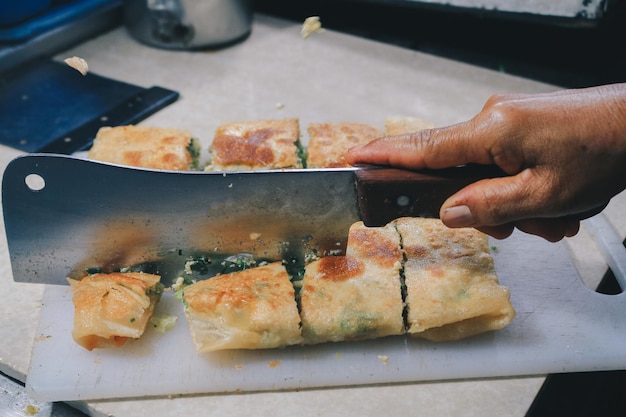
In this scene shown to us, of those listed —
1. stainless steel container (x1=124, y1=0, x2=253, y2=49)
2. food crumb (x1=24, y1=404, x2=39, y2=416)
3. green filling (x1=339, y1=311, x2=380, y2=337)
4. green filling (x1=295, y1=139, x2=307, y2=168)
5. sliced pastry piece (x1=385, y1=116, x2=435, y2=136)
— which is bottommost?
food crumb (x1=24, y1=404, x2=39, y2=416)

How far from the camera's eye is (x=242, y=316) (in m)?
1.80

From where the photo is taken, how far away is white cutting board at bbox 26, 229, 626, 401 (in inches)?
69.8

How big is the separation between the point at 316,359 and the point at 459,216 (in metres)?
0.60

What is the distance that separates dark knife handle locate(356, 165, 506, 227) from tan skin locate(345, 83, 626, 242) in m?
0.04

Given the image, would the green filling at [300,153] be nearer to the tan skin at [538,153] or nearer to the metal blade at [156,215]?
the metal blade at [156,215]

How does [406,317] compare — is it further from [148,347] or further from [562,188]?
[148,347]

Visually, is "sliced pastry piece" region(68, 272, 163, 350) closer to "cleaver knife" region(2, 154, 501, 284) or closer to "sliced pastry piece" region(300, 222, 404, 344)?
"cleaver knife" region(2, 154, 501, 284)

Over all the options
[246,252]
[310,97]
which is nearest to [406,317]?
[246,252]

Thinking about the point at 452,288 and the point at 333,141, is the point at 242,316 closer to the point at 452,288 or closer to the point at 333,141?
the point at 452,288

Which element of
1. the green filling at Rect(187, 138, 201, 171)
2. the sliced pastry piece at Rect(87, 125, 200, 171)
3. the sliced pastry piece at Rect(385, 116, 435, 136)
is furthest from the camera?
the sliced pastry piece at Rect(385, 116, 435, 136)

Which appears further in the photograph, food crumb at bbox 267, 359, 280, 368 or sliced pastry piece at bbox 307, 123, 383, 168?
sliced pastry piece at bbox 307, 123, 383, 168

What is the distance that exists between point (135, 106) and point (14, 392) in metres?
1.67

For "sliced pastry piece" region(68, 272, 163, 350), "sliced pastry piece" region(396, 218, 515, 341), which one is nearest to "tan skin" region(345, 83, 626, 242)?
"sliced pastry piece" region(396, 218, 515, 341)

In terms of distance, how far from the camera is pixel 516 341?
6.16 feet
